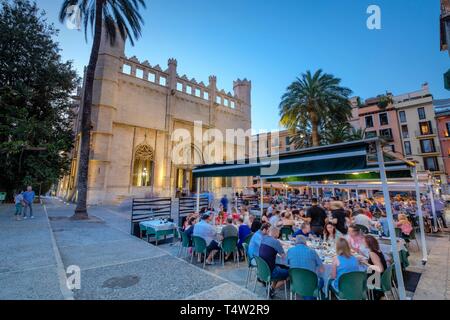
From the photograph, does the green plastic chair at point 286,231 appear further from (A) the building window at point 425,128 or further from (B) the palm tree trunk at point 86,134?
(A) the building window at point 425,128

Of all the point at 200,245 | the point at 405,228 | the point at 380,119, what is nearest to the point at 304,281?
the point at 200,245

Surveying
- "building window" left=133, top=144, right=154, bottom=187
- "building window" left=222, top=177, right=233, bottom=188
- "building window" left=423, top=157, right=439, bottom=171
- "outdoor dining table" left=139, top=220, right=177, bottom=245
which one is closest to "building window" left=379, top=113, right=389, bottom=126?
"building window" left=423, top=157, right=439, bottom=171

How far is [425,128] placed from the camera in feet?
96.1

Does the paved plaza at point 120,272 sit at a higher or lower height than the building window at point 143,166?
lower

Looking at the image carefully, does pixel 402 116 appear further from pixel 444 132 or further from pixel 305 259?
pixel 305 259

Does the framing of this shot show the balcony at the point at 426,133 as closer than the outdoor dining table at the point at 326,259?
No

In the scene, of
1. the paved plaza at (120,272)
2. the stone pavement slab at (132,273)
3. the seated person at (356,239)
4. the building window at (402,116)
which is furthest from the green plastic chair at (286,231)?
the building window at (402,116)

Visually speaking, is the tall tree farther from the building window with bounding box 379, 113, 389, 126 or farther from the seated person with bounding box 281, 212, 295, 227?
the building window with bounding box 379, 113, 389, 126

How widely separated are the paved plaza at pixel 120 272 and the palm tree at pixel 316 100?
12.5 metres

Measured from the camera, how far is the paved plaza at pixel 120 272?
3508 millimetres

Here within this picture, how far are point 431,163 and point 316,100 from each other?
81.5 feet
